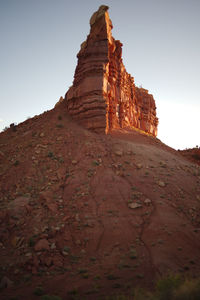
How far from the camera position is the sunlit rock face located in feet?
67.6

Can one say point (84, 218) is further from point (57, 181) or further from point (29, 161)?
point (29, 161)

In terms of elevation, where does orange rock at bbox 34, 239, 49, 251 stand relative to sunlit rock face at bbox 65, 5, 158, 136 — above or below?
below

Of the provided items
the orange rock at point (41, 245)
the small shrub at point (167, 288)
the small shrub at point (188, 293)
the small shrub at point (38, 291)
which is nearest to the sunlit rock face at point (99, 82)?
the orange rock at point (41, 245)

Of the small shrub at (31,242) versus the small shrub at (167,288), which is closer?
the small shrub at (167,288)

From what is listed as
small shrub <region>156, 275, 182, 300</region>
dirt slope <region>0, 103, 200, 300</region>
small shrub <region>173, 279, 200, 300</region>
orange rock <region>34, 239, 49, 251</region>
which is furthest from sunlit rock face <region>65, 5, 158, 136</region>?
small shrub <region>173, 279, 200, 300</region>

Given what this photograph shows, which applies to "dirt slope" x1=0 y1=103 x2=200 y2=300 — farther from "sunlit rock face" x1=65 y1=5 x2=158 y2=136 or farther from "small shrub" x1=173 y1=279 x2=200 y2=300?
"small shrub" x1=173 y1=279 x2=200 y2=300

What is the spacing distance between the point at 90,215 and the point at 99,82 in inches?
524

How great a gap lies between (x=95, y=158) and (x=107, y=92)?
8242 millimetres

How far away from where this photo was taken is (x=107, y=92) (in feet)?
71.6

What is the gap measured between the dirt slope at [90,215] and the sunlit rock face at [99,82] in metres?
2.16

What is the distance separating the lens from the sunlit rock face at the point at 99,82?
67.6ft

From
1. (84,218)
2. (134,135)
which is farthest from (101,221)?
(134,135)

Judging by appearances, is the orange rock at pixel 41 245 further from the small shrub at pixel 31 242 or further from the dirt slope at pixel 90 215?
the small shrub at pixel 31 242

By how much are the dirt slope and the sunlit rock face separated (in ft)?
7.10
